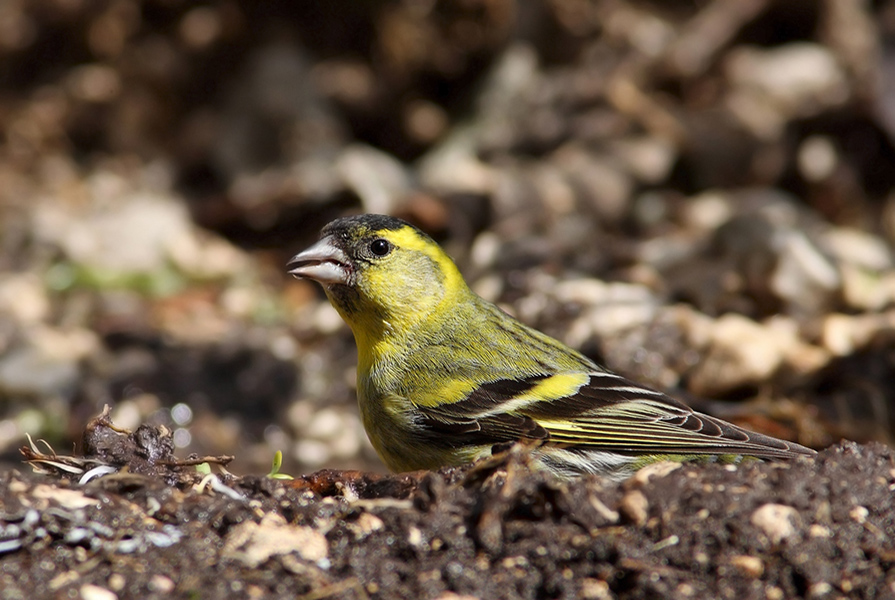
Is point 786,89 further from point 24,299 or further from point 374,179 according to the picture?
point 24,299

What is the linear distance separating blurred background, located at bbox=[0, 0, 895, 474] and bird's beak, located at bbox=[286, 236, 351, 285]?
1.38m

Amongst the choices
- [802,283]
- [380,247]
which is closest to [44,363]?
[380,247]

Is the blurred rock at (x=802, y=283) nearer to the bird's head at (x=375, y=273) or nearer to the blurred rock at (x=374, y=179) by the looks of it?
the bird's head at (x=375, y=273)

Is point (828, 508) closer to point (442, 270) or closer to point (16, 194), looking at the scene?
point (442, 270)

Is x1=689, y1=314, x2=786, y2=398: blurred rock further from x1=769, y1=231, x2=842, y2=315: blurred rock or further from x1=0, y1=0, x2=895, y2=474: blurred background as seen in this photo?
x1=769, y1=231, x2=842, y2=315: blurred rock

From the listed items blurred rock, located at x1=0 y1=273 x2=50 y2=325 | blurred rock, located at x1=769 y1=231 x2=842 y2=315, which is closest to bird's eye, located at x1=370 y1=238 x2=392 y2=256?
blurred rock, located at x1=769 y1=231 x2=842 y2=315

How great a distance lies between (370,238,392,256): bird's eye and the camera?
12.9 ft

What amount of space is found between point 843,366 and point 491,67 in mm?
4002

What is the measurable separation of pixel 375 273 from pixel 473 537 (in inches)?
68.6

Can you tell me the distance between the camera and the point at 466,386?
11.4ft

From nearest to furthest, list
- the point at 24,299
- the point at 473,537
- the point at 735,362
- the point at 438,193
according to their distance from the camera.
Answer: the point at 473,537 < the point at 735,362 < the point at 24,299 < the point at 438,193

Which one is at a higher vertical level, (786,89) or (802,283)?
(786,89)

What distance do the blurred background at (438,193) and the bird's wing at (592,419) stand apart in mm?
984

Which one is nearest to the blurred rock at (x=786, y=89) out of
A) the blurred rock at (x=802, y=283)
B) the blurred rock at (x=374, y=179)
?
the blurred rock at (x=802, y=283)
